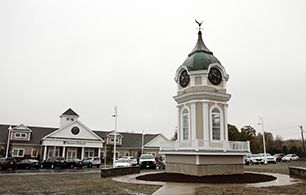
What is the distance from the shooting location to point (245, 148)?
1991 centimetres

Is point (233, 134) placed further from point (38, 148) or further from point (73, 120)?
point (38, 148)

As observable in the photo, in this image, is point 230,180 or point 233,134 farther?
point 233,134

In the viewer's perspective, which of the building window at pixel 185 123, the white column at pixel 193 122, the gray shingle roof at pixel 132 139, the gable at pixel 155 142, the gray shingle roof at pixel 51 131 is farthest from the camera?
the gray shingle roof at pixel 132 139

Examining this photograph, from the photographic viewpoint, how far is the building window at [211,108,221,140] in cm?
1981

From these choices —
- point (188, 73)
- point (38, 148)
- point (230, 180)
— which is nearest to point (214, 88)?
point (188, 73)

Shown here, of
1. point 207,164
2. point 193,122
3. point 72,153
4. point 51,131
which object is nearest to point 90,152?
point 72,153

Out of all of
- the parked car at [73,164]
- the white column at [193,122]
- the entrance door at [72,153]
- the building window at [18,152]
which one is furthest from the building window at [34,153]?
the white column at [193,122]

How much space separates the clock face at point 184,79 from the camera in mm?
21203

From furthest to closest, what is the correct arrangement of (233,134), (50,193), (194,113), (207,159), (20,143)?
(233,134), (20,143), (194,113), (207,159), (50,193)

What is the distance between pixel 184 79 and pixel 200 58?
1983 millimetres

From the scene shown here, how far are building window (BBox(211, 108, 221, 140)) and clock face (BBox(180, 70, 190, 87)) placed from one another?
296 centimetres

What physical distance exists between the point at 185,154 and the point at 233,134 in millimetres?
42163

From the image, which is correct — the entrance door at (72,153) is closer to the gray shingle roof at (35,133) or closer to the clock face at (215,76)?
the gray shingle roof at (35,133)

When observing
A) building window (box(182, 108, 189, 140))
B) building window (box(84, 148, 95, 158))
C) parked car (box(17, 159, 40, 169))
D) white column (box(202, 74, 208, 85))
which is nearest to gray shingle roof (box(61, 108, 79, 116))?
building window (box(84, 148, 95, 158))
